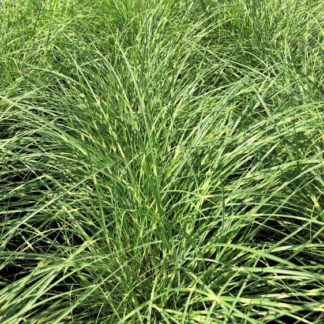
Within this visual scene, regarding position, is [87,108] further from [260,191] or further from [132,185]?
[260,191]

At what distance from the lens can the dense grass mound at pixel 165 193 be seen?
3.78ft

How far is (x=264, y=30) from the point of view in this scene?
7.22ft

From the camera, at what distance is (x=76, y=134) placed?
168 centimetres

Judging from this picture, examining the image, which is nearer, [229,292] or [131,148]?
[229,292]

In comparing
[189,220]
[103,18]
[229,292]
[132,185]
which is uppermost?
[103,18]

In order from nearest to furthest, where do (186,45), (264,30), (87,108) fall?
(87,108)
(186,45)
(264,30)

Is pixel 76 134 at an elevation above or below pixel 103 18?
below

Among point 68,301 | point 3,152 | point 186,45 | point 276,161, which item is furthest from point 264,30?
point 68,301

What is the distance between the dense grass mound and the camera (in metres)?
1.15

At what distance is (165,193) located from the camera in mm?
1288

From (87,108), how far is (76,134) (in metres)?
0.12

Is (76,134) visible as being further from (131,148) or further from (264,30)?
(264,30)

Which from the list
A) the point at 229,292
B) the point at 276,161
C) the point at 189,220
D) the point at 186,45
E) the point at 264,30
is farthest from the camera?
the point at 264,30

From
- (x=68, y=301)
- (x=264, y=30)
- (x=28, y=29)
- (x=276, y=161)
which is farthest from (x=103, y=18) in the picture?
(x=68, y=301)
